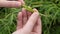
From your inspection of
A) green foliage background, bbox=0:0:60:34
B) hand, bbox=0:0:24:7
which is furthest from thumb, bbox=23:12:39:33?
green foliage background, bbox=0:0:60:34

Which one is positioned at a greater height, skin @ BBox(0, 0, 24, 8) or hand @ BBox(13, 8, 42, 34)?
skin @ BBox(0, 0, 24, 8)

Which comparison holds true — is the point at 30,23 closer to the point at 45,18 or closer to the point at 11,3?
the point at 11,3

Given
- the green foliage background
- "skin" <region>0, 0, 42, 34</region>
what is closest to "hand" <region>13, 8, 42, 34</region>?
"skin" <region>0, 0, 42, 34</region>

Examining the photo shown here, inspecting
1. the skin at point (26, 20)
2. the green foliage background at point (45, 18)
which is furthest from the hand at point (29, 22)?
the green foliage background at point (45, 18)

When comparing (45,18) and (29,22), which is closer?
(29,22)

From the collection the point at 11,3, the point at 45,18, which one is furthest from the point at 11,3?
the point at 45,18

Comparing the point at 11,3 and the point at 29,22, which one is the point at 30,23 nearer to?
the point at 29,22

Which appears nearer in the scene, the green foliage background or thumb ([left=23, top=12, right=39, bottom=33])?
thumb ([left=23, top=12, right=39, bottom=33])

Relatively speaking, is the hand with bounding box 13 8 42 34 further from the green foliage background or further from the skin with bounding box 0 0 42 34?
the green foliage background

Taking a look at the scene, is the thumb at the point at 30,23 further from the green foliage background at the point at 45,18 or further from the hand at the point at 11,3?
the green foliage background at the point at 45,18

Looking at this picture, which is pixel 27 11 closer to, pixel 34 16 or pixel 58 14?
pixel 34 16

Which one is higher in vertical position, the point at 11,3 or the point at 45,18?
the point at 11,3
